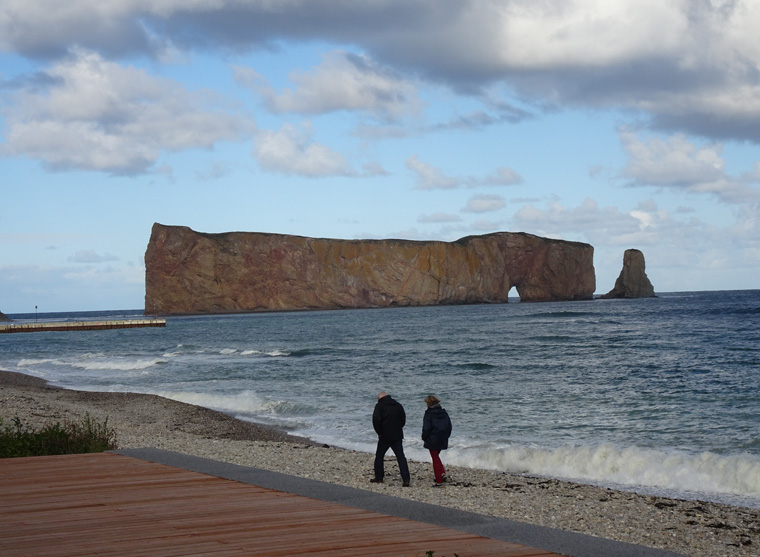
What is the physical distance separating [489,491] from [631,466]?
4257mm

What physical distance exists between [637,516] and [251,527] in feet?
18.3

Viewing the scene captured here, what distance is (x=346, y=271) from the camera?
130 m

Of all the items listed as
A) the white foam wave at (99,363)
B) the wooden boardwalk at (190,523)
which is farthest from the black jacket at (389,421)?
the white foam wave at (99,363)

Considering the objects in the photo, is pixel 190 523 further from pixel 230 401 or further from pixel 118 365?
pixel 118 365

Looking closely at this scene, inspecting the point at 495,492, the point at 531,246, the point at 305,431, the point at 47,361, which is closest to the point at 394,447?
the point at 495,492

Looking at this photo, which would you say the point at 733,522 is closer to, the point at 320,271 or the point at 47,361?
the point at 47,361

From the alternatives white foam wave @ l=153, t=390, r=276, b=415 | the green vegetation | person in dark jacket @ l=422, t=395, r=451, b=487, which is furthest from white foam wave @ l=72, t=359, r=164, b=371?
person in dark jacket @ l=422, t=395, r=451, b=487

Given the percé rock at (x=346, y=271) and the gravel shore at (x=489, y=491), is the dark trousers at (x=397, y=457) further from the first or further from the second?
the percé rock at (x=346, y=271)

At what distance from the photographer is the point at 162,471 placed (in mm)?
8922

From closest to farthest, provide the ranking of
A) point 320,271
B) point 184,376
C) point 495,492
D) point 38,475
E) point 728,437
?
point 38,475 < point 495,492 < point 728,437 < point 184,376 < point 320,271

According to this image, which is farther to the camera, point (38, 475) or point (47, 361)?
point (47, 361)

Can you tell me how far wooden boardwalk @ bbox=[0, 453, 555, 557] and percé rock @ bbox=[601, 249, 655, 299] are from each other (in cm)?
14724

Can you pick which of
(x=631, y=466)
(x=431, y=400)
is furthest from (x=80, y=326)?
(x=431, y=400)

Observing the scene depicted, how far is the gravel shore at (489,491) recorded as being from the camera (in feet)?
28.4
